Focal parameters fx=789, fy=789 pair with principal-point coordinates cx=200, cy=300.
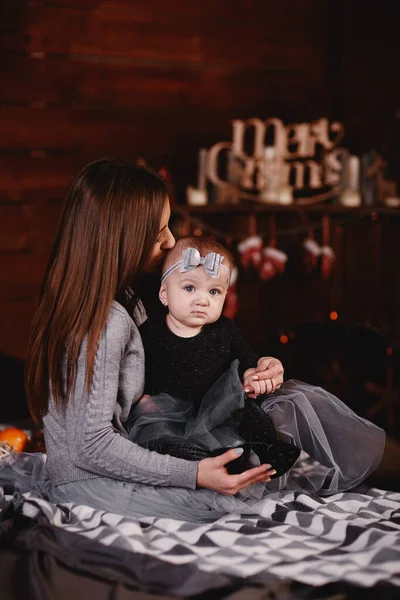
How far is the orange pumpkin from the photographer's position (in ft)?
8.16

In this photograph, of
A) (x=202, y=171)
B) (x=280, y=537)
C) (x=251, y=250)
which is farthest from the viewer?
(x=202, y=171)

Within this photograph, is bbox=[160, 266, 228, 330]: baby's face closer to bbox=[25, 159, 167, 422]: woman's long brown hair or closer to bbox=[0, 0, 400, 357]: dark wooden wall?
bbox=[25, 159, 167, 422]: woman's long brown hair

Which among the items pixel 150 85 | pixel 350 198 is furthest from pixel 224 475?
pixel 150 85

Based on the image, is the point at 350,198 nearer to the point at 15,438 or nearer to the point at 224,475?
the point at 15,438

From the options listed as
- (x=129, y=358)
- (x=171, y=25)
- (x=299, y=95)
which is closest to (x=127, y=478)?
(x=129, y=358)

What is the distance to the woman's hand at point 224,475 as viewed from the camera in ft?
5.61

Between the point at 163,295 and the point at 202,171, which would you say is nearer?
the point at 163,295

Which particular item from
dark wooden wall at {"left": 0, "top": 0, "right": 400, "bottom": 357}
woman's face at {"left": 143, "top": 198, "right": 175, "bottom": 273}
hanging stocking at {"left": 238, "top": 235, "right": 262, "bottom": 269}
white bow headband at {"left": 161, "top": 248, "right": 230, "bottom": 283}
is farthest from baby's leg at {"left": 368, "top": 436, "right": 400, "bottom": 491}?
dark wooden wall at {"left": 0, "top": 0, "right": 400, "bottom": 357}

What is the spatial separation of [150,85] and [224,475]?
3.08m

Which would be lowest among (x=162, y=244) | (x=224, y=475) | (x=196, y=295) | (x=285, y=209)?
(x=224, y=475)

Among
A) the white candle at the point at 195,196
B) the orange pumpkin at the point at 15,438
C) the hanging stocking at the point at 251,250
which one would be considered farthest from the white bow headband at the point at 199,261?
the white candle at the point at 195,196

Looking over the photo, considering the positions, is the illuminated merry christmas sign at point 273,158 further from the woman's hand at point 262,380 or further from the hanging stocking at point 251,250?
the woman's hand at point 262,380

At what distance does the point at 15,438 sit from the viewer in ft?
8.23

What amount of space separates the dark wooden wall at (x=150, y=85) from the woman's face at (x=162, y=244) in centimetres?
214
